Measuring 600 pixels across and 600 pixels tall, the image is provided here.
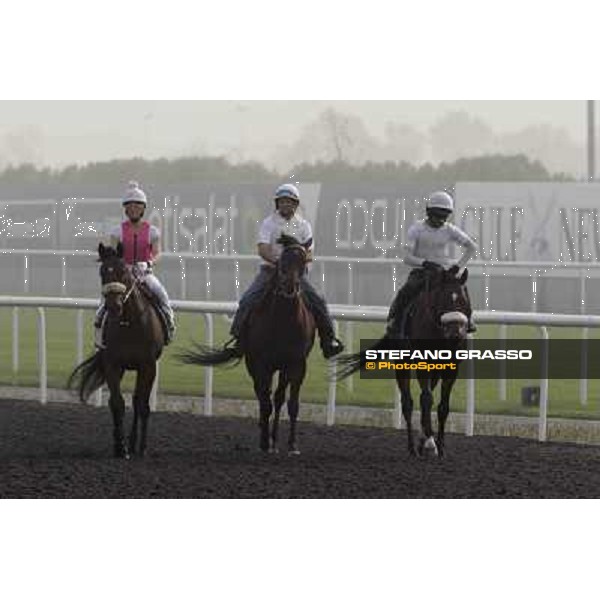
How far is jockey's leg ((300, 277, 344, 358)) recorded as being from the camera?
35.7ft

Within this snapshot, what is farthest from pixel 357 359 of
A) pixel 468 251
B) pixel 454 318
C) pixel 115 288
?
pixel 115 288

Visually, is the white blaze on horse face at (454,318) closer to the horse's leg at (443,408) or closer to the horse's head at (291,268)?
the horse's leg at (443,408)

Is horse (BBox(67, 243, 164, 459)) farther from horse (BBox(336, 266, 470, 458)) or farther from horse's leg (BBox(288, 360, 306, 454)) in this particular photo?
horse (BBox(336, 266, 470, 458))

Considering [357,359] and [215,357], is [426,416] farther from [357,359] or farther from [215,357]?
[215,357]

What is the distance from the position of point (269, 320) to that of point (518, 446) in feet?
6.64

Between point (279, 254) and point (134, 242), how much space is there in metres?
0.88

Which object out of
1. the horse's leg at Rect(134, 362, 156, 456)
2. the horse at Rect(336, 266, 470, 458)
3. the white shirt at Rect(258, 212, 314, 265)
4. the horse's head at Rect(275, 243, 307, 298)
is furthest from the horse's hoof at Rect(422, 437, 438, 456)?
the horse's leg at Rect(134, 362, 156, 456)

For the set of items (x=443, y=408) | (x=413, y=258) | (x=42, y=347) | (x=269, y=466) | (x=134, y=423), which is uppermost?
(x=413, y=258)

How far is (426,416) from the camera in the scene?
1076 centimetres

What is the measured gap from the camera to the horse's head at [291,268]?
398 inches

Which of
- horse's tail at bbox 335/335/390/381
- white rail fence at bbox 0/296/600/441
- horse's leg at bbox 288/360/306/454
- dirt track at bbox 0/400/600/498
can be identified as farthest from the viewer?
white rail fence at bbox 0/296/600/441

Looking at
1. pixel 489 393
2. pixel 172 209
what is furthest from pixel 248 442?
pixel 172 209

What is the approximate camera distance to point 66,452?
1111cm

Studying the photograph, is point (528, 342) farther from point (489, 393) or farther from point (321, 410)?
point (489, 393)
